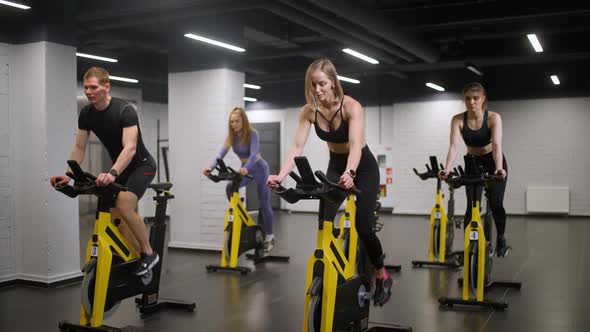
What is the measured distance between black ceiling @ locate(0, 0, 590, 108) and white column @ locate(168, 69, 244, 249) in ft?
0.92

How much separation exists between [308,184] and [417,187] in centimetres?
1012

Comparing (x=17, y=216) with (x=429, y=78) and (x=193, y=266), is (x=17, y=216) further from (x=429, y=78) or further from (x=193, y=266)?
(x=429, y=78)

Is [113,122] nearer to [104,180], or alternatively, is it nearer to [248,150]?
[104,180]

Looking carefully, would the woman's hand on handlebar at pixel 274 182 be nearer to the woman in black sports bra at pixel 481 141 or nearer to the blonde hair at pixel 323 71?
the blonde hair at pixel 323 71

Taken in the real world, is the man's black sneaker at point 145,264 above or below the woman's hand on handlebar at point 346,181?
below

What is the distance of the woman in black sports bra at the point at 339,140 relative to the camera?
3363mm

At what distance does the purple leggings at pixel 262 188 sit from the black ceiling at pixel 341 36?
182cm

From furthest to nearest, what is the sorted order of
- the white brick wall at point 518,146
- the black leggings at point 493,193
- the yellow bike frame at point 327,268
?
the white brick wall at point 518,146
the black leggings at point 493,193
the yellow bike frame at point 327,268

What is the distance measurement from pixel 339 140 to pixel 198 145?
4866mm

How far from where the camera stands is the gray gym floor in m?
4.40

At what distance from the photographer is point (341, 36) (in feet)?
26.0

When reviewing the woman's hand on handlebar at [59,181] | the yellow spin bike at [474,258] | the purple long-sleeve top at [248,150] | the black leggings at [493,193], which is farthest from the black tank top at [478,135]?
the woman's hand on handlebar at [59,181]

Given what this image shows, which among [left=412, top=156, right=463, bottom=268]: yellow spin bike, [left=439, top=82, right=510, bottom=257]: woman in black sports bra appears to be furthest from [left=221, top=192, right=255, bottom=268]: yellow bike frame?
[left=439, top=82, right=510, bottom=257]: woman in black sports bra

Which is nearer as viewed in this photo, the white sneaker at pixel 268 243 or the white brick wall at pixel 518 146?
the white sneaker at pixel 268 243
